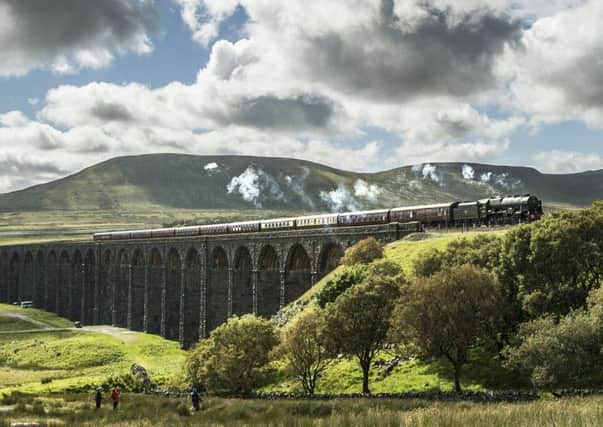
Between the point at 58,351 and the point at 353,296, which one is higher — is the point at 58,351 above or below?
below

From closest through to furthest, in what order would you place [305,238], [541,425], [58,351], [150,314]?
[541,425] → [305,238] → [58,351] → [150,314]

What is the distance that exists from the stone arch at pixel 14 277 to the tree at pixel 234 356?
108159 mm

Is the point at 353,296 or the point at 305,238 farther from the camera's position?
the point at 305,238

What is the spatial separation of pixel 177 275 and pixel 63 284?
A: 43.4 metres

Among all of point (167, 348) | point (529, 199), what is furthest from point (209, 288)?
point (529, 199)

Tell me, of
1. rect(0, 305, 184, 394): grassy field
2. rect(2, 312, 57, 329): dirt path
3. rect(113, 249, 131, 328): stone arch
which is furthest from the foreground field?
rect(113, 249, 131, 328): stone arch

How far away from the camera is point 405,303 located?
1388 inches

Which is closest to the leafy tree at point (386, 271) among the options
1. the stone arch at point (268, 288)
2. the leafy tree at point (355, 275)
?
the leafy tree at point (355, 275)

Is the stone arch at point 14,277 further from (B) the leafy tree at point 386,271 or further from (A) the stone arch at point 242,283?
(B) the leafy tree at point 386,271

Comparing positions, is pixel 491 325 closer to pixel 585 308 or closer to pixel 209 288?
pixel 585 308

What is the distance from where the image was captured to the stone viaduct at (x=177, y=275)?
6234 centimetres

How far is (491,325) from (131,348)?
166 ft

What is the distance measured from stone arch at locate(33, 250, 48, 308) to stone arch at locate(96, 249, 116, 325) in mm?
23869

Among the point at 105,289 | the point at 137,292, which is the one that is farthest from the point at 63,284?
the point at 137,292
